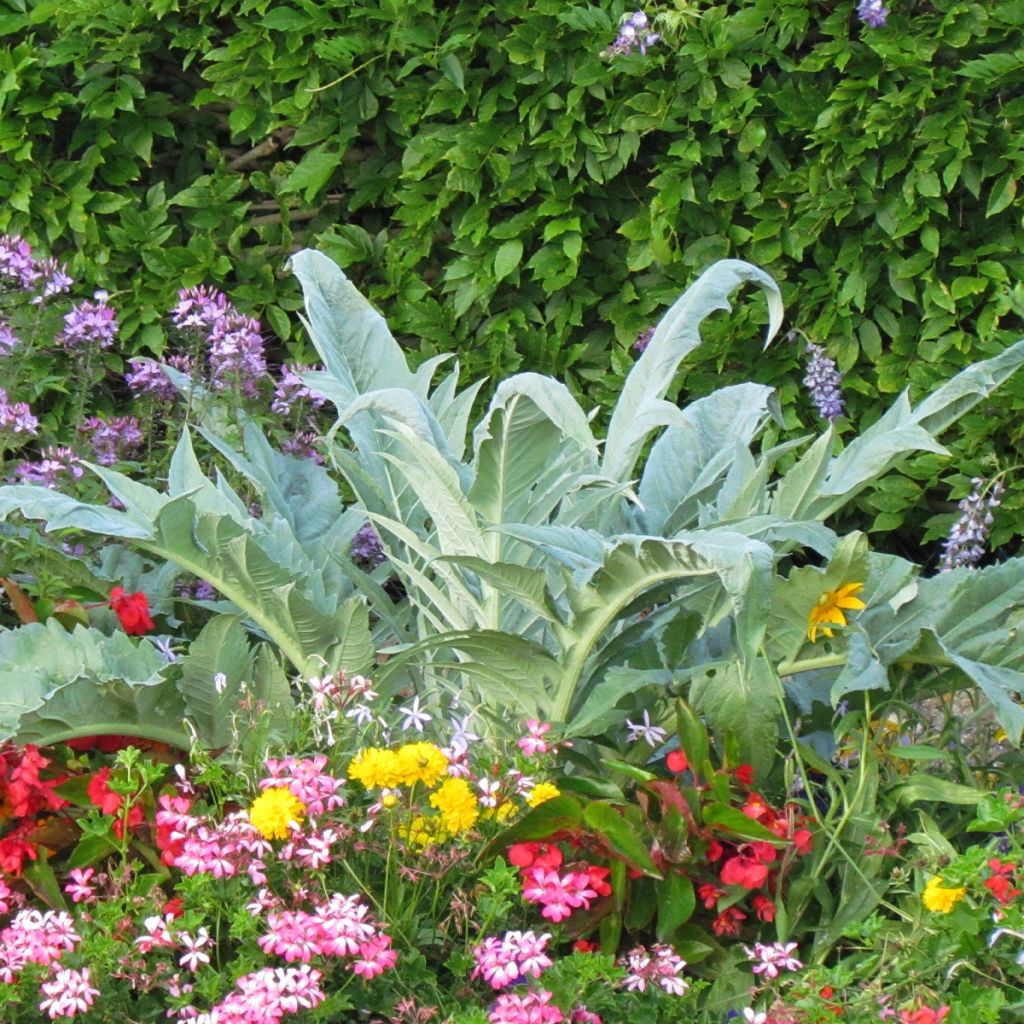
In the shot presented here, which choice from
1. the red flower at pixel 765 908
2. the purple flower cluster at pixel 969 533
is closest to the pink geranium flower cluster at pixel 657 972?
the red flower at pixel 765 908

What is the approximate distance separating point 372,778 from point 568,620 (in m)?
0.50

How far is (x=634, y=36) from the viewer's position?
3.57 m

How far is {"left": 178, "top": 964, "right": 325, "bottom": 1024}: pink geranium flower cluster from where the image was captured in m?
1.67

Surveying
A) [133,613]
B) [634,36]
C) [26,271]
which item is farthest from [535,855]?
[634,36]

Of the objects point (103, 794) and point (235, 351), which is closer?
point (103, 794)

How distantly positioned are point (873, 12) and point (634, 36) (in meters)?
0.54

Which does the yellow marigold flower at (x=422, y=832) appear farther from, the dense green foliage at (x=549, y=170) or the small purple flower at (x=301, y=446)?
the dense green foliage at (x=549, y=170)

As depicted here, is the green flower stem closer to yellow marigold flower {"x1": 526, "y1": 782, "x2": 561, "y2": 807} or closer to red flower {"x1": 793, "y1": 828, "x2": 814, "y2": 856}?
red flower {"x1": 793, "y1": 828, "x2": 814, "y2": 856}

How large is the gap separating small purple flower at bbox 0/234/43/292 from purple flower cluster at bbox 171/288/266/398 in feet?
1.00

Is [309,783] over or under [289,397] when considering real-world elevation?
under

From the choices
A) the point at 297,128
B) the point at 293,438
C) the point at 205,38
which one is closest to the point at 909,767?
the point at 293,438

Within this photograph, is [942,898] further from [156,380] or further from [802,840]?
[156,380]

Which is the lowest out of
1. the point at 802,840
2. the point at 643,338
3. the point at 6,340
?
the point at 802,840

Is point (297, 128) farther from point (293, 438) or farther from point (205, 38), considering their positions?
point (293, 438)
